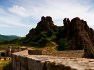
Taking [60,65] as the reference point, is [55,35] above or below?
above

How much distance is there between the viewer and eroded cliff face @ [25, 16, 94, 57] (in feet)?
265

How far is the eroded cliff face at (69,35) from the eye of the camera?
3179 inches

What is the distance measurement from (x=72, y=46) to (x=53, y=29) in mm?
24713

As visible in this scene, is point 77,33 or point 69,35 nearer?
point 77,33

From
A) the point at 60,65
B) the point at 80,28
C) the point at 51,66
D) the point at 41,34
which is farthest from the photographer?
the point at 41,34

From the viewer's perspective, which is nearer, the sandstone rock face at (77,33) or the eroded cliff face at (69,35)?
the eroded cliff face at (69,35)

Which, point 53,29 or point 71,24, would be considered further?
point 53,29

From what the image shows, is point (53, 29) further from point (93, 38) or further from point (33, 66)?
point (33, 66)

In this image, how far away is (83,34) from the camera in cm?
8688

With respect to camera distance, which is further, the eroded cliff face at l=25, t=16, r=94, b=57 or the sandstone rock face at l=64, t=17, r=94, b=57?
the sandstone rock face at l=64, t=17, r=94, b=57

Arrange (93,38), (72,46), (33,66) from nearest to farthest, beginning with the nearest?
(33,66), (72,46), (93,38)

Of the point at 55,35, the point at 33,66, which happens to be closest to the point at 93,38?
the point at 55,35

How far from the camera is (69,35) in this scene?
86.1 meters

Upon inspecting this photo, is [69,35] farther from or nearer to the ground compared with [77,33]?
nearer to the ground
